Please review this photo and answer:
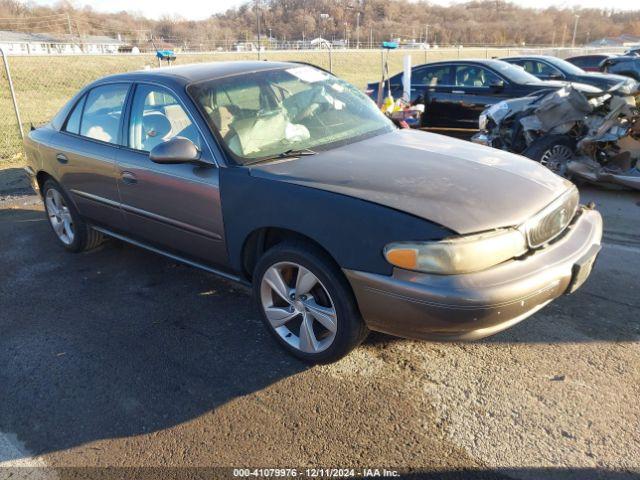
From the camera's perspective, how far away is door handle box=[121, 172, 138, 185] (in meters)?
3.70

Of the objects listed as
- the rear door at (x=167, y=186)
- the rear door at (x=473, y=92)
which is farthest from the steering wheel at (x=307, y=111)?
the rear door at (x=473, y=92)

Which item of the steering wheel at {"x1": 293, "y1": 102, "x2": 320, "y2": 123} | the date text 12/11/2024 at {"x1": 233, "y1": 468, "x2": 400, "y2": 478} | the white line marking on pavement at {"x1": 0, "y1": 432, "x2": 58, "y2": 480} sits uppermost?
the steering wheel at {"x1": 293, "y1": 102, "x2": 320, "y2": 123}

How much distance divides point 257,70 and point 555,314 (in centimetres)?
272

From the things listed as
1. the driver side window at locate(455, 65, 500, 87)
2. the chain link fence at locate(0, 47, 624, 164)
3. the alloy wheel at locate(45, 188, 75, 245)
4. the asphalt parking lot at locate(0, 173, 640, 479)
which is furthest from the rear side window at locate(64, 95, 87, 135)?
the driver side window at locate(455, 65, 500, 87)

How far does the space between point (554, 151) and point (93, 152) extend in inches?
210

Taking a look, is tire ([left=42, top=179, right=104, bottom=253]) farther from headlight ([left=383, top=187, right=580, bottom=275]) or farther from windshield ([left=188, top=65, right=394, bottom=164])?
headlight ([left=383, top=187, right=580, bottom=275])

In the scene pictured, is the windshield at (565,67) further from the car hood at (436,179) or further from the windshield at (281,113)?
the car hood at (436,179)

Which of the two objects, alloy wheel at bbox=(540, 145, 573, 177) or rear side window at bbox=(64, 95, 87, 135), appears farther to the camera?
alloy wheel at bbox=(540, 145, 573, 177)

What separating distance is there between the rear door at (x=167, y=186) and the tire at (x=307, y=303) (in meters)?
0.46

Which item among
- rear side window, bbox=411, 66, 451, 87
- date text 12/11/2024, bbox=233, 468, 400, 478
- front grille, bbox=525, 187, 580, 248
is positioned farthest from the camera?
rear side window, bbox=411, 66, 451, 87

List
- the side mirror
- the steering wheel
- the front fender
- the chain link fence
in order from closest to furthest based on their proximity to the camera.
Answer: the front fender
the side mirror
the steering wheel
the chain link fence

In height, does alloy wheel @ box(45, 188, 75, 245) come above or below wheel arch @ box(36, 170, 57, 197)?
below

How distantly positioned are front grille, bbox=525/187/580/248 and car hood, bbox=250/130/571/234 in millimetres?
43

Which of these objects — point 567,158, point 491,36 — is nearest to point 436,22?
point 491,36
